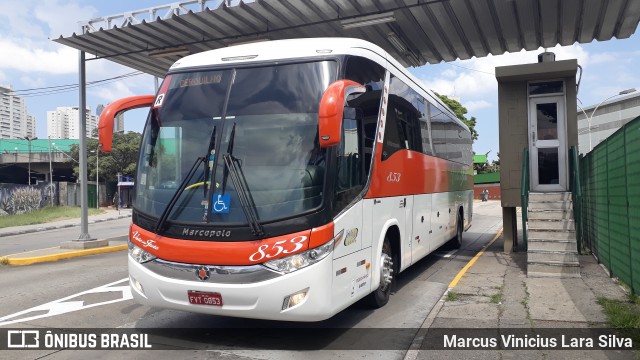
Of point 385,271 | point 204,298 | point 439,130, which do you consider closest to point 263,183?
point 204,298

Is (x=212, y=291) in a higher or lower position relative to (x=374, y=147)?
lower

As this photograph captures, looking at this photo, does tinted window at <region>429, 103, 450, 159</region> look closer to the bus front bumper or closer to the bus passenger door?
the bus passenger door

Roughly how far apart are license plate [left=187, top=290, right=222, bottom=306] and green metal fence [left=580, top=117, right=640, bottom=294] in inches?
210

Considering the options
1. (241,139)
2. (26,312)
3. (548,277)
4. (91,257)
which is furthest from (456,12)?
(91,257)

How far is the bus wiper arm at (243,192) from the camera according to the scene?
4930mm

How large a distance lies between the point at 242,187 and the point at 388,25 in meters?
7.82

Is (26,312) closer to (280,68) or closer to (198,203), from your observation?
(198,203)

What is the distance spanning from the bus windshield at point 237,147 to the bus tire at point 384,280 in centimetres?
210


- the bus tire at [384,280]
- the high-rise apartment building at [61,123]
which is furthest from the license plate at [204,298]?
the high-rise apartment building at [61,123]

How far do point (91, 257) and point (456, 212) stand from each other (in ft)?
31.2

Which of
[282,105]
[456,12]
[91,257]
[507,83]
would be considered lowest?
[91,257]

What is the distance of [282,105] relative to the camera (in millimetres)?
5410

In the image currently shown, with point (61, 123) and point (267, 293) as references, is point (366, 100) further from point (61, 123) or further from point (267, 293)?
point (61, 123)

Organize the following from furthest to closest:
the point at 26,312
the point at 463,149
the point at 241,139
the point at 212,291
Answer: the point at 463,149
the point at 26,312
the point at 241,139
the point at 212,291
